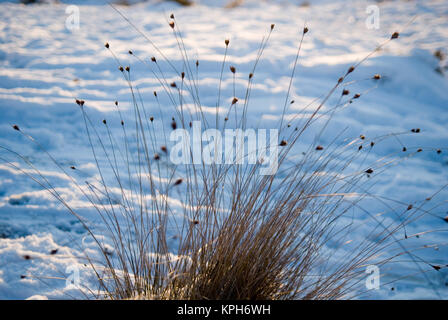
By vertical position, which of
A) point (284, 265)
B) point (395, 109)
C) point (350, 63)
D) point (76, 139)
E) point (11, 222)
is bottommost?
point (284, 265)

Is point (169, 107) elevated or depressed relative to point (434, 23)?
depressed

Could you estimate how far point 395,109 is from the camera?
3.34 metres

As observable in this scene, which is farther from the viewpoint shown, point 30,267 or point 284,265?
point 30,267

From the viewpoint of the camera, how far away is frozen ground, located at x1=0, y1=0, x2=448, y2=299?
200 cm

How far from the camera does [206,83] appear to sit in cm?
357

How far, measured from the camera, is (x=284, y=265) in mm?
1346

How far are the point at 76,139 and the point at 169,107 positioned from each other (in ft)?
2.70

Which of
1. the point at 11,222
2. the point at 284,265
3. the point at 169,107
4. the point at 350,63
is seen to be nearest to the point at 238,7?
the point at 350,63

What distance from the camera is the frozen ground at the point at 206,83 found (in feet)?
6.55

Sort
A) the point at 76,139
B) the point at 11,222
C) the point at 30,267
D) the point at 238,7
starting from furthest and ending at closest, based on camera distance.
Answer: the point at 238,7, the point at 76,139, the point at 11,222, the point at 30,267
